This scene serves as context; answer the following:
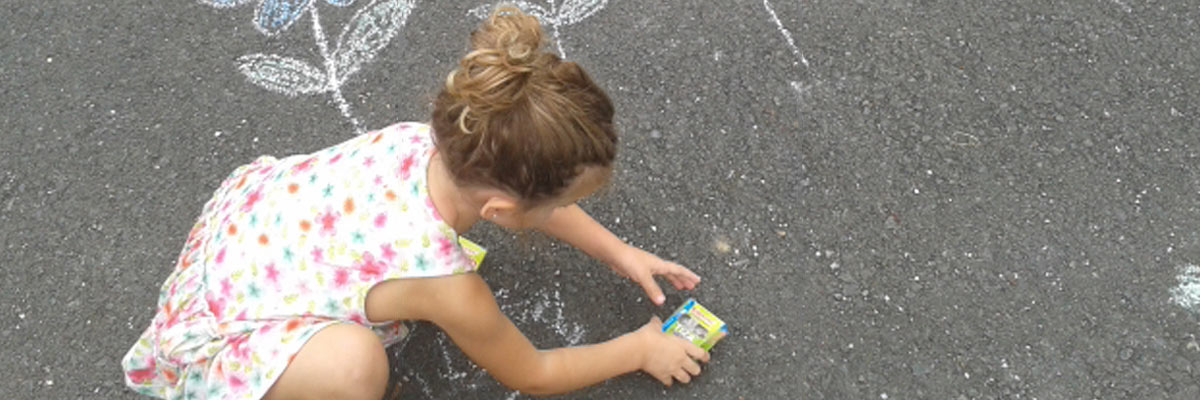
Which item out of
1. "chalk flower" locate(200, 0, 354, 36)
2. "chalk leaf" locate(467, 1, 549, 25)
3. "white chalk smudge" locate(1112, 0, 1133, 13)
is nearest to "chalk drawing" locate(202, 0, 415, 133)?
"chalk flower" locate(200, 0, 354, 36)

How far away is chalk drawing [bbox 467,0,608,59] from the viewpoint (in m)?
2.63

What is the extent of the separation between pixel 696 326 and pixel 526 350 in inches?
17.1

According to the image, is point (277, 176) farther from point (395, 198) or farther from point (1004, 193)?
point (1004, 193)

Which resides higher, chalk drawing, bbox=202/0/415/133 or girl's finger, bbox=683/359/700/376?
chalk drawing, bbox=202/0/415/133

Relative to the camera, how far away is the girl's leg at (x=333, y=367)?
5.36ft

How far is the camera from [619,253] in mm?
2057

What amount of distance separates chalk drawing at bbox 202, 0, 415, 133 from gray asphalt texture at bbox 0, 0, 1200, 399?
0.12ft

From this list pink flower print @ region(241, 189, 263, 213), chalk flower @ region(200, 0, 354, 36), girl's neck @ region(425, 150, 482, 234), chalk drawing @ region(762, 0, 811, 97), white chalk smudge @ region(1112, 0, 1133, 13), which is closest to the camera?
girl's neck @ region(425, 150, 482, 234)

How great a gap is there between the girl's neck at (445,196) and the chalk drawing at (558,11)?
1036 millimetres

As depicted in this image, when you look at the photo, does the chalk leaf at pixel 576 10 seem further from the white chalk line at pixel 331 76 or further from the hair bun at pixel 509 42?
the hair bun at pixel 509 42

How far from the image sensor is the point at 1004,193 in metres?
2.25

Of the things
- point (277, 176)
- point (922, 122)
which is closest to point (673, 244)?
point (922, 122)

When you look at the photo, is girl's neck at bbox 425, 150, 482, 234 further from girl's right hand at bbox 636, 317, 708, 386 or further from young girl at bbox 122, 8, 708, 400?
girl's right hand at bbox 636, 317, 708, 386

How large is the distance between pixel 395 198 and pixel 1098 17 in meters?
1.98
